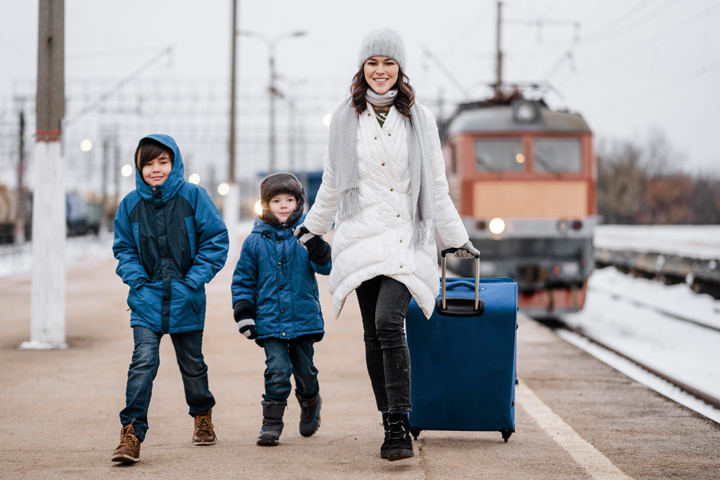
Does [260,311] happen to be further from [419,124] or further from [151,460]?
[419,124]

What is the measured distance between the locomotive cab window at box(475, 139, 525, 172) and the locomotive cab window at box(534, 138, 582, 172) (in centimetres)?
25

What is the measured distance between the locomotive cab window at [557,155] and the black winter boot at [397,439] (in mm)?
9084

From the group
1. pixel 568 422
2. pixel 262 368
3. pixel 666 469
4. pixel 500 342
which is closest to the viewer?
pixel 666 469

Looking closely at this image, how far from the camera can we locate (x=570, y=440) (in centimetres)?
480

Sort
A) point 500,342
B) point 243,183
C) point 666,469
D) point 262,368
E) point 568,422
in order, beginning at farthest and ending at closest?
point 243,183, point 262,368, point 568,422, point 500,342, point 666,469

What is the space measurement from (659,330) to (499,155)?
330 centimetres

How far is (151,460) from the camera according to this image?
436cm

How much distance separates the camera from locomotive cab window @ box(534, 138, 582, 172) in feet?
42.1

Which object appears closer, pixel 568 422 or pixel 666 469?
pixel 666 469

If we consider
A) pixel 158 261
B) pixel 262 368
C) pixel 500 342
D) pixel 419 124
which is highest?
pixel 419 124

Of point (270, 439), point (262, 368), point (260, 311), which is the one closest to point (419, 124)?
point (260, 311)

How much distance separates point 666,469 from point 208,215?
2.51 m

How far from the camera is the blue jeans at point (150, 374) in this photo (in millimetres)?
4371

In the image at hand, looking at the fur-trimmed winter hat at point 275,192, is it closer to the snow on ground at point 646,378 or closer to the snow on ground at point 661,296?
the snow on ground at point 646,378
